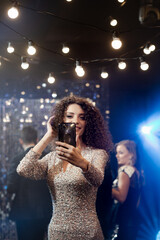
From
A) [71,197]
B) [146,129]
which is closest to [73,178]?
[71,197]

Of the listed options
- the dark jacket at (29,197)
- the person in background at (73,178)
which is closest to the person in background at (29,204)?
the dark jacket at (29,197)

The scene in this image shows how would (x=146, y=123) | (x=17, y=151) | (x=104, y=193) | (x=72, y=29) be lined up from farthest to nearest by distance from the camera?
(x=146, y=123), (x=17, y=151), (x=72, y=29), (x=104, y=193)

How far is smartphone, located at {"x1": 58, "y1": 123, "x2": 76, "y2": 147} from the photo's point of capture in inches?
64.6

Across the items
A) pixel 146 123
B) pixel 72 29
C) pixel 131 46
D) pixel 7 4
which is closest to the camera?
pixel 7 4

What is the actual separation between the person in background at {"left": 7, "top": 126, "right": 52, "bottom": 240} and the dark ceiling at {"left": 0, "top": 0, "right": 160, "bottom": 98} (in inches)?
53.1

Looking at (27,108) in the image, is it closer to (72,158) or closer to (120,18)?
(120,18)

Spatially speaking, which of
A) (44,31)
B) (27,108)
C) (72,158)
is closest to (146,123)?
(27,108)

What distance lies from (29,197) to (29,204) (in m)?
0.08

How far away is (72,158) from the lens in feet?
5.06

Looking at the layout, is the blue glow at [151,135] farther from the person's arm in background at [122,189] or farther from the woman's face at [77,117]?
the woman's face at [77,117]

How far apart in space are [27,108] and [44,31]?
161 centimetres

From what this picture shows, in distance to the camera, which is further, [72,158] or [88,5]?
[88,5]

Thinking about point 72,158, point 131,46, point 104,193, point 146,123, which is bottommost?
point 104,193

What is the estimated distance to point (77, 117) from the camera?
203cm
